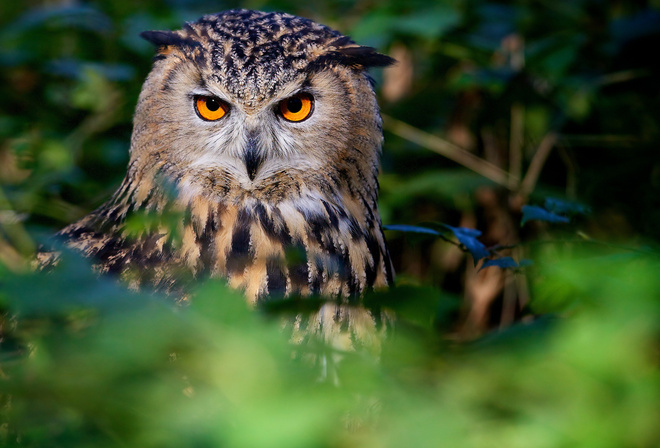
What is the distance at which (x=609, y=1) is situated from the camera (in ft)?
8.95

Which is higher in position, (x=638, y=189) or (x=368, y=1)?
(x=368, y=1)

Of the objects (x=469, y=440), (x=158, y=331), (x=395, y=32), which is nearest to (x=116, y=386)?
(x=158, y=331)

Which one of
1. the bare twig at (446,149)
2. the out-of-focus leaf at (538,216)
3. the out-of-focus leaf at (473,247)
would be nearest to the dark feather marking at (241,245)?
the out-of-focus leaf at (473,247)

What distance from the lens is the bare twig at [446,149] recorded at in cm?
260

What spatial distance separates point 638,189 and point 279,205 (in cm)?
119

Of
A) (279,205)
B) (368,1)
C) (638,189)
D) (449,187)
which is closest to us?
(279,205)

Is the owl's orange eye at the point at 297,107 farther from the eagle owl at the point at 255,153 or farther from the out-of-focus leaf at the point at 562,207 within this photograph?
the out-of-focus leaf at the point at 562,207

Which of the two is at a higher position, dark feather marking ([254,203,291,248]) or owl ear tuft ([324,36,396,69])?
owl ear tuft ([324,36,396,69])

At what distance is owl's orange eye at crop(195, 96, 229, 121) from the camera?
156 cm

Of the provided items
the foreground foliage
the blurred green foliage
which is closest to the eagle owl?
the blurred green foliage

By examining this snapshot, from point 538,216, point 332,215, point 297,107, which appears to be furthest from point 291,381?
point 297,107

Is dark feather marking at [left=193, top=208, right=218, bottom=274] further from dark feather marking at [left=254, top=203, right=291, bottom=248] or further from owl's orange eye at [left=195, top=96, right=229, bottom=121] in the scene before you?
owl's orange eye at [left=195, top=96, right=229, bottom=121]

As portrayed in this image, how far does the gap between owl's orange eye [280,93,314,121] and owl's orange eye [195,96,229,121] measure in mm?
141

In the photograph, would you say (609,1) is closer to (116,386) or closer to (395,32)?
(395,32)
